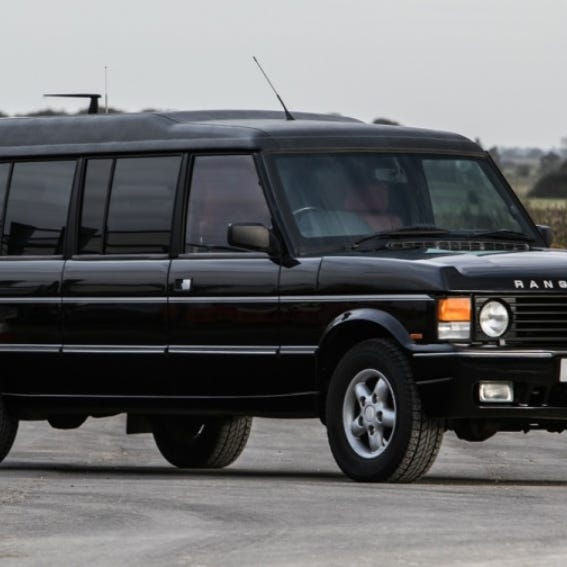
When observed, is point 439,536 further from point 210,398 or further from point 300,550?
point 210,398

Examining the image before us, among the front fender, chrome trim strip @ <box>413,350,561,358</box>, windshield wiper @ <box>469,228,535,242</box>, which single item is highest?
windshield wiper @ <box>469,228,535,242</box>

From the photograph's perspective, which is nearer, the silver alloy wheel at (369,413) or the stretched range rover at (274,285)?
the stretched range rover at (274,285)

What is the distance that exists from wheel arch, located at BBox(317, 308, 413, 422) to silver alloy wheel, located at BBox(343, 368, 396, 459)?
252mm

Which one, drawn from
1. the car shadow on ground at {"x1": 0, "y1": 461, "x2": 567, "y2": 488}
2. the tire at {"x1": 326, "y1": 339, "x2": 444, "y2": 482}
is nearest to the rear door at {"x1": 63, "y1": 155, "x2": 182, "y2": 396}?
the car shadow on ground at {"x1": 0, "y1": 461, "x2": 567, "y2": 488}

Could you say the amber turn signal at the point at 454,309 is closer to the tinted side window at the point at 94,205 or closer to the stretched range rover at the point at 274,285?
the stretched range rover at the point at 274,285

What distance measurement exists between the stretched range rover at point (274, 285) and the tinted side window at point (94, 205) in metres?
0.01

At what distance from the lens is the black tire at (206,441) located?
16.0 meters

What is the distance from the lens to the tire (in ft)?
42.0

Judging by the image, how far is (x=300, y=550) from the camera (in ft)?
30.7

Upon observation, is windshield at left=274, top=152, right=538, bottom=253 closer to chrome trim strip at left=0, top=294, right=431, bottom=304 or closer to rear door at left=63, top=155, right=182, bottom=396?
chrome trim strip at left=0, top=294, right=431, bottom=304

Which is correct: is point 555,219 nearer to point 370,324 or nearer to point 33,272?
point 33,272

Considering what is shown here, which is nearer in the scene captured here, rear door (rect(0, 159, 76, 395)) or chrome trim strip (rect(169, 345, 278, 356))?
chrome trim strip (rect(169, 345, 278, 356))

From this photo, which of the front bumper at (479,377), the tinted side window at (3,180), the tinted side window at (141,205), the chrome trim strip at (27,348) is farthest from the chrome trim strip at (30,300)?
the front bumper at (479,377)

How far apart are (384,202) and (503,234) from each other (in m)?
0.83
